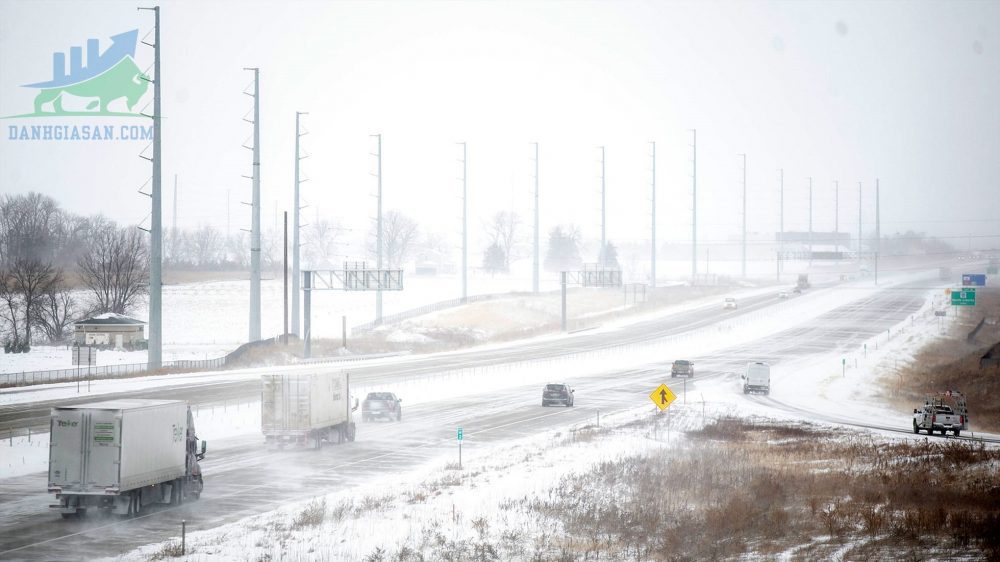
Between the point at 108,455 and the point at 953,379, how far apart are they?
206 ft

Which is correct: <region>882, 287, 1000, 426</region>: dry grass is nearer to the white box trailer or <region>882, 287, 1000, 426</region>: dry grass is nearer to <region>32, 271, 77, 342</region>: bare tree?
the white box trailer

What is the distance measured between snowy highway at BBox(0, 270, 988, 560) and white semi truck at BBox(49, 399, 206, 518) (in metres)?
0.58

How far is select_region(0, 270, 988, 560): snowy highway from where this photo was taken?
23.6 metres

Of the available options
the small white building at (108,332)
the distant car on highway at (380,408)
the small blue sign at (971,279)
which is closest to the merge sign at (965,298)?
the small blue sign at (971,279)

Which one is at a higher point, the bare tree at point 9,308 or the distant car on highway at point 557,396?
the bare tree at point 9,308

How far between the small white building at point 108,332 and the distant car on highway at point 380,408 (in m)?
42.2

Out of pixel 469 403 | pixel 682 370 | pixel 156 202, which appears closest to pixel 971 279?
pixel 682 370

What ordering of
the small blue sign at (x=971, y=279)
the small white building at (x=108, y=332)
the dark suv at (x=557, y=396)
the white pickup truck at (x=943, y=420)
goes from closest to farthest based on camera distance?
the white pickup truck at (x=943, y=420) → the dark suv at (x=557, y=396) → the small white building at (x=108, y=332) → the small blue sign at (x=971, y=279)

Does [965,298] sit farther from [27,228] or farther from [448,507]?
[27,228]

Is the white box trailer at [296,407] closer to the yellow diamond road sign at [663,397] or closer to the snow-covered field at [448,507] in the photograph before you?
the snow-covered field at [448,507]

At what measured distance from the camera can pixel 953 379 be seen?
6638cm

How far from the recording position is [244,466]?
1291 inches

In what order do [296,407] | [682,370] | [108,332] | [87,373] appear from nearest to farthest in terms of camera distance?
[296,407], [87,373], [682,370], [108,332]

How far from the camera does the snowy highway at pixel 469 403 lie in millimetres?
23625
